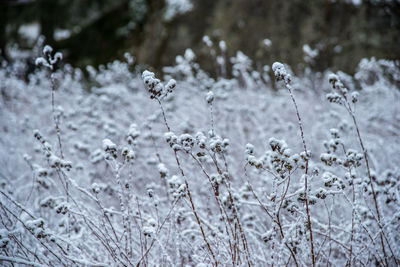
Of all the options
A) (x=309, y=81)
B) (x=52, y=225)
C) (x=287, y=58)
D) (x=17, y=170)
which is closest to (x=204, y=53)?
(x=287, y=58)

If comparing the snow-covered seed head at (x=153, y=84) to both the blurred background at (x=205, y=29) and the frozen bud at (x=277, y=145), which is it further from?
the blurred background at (x=205, y=29)

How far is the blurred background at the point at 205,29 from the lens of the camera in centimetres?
503

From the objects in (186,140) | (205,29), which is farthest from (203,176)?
(205,29)

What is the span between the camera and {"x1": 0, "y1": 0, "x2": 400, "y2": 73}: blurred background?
5.03 meters

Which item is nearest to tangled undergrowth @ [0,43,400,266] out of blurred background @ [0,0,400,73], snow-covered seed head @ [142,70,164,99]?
snow-covered seed head @ [142,70,164,99]

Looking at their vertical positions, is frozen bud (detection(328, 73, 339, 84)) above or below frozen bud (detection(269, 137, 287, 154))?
above

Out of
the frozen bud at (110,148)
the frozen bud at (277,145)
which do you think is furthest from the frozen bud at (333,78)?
the frozen bud at (110,148)

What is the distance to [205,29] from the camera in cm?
631

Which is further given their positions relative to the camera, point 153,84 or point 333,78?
point 333,78

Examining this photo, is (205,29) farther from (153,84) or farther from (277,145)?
(277,145)

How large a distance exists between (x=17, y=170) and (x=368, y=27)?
574 centimetres

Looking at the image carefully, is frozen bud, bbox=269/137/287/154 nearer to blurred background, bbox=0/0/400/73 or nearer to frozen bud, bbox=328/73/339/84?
frozen bud, bbox=328/73/339/84

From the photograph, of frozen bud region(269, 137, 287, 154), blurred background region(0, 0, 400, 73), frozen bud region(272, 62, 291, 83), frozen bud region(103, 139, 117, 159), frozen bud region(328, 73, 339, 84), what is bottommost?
frozen bud region(103, 139, 117, 159)

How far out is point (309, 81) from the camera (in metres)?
4.66
